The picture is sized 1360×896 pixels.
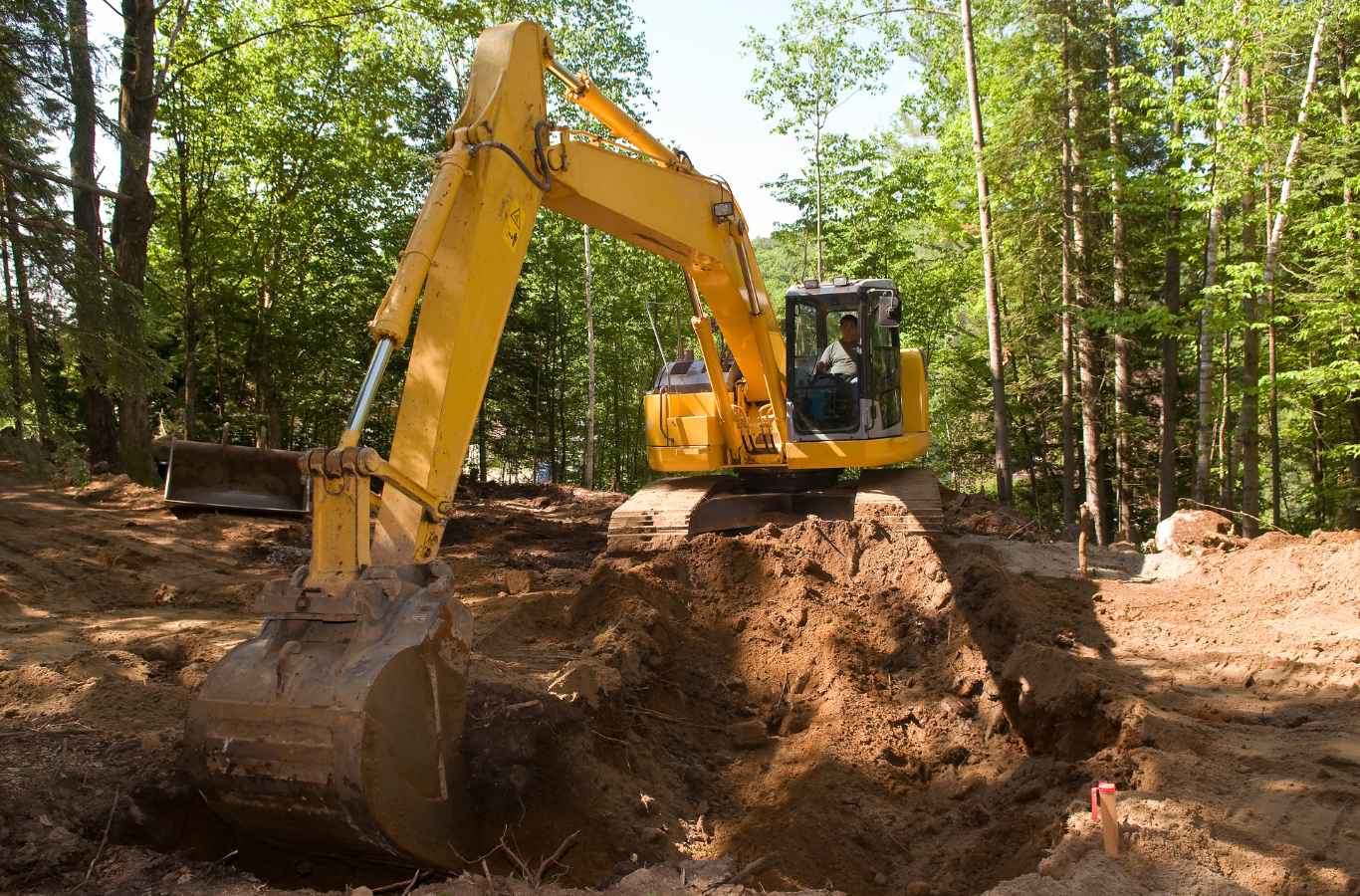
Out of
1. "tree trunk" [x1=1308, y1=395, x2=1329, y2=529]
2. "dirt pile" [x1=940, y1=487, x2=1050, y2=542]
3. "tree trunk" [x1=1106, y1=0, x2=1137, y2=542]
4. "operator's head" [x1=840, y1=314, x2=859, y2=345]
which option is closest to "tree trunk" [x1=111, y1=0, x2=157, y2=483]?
"operator's head" [x1=840, y1=314, x2=859, y2=345]

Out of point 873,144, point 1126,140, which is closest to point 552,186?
point 1126,140

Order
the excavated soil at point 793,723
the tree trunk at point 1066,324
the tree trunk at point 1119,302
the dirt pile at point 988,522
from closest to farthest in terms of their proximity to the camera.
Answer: the excavated soil at point 793,723
the dirt pile at point 988,522
the tree trunk at point 1119,302
the tree trunk at point 1066,324

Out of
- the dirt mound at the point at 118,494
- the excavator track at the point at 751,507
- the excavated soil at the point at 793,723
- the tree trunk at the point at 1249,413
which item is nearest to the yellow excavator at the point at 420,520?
the excavator track at the point at 751,507

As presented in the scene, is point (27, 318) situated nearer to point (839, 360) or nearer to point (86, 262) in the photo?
point (86, 262)

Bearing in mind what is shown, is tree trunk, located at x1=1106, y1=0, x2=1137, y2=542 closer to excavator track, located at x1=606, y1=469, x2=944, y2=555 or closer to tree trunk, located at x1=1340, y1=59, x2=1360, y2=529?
tree trunk, located at x1=1340, y1=59, x2=1360, y2=529

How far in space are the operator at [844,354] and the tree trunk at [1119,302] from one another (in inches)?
343

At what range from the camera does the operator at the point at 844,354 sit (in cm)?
959

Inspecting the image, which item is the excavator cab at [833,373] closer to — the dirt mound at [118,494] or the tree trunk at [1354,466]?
the dirt mound at [118,494]

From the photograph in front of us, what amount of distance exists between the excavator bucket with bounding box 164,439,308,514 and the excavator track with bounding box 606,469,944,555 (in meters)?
3.11

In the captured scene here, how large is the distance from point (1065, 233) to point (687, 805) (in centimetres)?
1690

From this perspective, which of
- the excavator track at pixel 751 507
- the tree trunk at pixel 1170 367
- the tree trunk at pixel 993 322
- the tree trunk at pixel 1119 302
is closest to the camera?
the excavator track at pixel 751 507

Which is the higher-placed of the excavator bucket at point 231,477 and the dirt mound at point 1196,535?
the excavator bucket at point 231,477

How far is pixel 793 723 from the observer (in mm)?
6039

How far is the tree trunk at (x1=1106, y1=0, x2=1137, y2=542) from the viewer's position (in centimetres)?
1786
